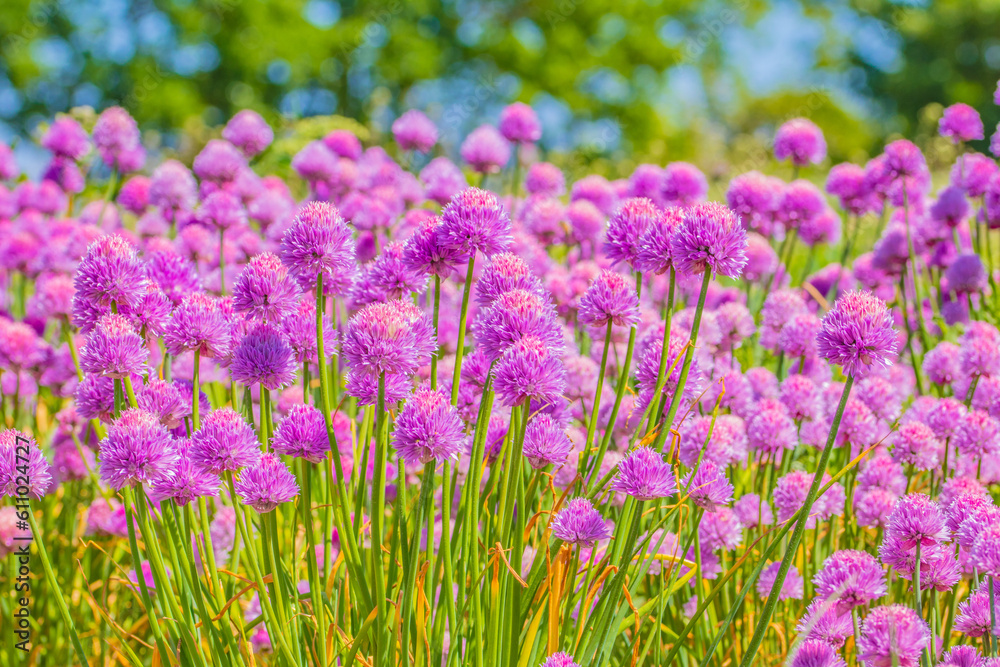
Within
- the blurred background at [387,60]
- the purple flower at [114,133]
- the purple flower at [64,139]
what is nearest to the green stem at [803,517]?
the purple flower at [114,133]

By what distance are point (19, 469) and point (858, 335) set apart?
1423 millimetres

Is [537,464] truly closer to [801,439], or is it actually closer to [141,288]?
[141,288]

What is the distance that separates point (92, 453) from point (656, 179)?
2.43 metres

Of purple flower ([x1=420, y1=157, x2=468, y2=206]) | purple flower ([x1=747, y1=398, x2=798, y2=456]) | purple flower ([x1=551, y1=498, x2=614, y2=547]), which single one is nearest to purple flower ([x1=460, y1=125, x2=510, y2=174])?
purple flower ([x1=420, y1=157, x2=468, y2=206])

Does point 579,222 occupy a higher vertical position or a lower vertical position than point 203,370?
higher

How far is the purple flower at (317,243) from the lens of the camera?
158 centimetres

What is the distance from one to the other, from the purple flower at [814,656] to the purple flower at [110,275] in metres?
1.37

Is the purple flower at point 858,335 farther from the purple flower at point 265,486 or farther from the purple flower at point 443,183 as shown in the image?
the purple flower at point 443,183

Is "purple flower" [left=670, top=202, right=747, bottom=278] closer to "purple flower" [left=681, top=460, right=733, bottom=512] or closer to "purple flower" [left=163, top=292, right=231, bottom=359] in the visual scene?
"purple flower" [left=681, top=460, right=733, bottom=512]

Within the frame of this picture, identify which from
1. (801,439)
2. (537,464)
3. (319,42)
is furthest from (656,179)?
(319,42)

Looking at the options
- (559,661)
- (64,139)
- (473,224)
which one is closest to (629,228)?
(473,224)

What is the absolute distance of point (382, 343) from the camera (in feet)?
4.62

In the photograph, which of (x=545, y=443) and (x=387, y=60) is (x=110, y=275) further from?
(x=387, y=60)

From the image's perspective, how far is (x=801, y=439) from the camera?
243 centimetres
